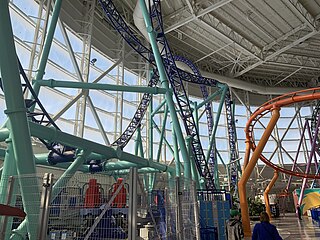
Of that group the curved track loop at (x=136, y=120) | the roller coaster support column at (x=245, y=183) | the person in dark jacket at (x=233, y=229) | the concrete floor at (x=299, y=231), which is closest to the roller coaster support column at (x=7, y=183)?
the person in dark jacket at (x=233, y=229)

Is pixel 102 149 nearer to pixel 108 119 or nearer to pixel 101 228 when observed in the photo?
pixel 101 228

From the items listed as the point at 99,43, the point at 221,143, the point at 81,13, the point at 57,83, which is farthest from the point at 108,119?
the point at 221,143

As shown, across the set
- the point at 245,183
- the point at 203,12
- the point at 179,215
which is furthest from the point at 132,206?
the point at 203,12

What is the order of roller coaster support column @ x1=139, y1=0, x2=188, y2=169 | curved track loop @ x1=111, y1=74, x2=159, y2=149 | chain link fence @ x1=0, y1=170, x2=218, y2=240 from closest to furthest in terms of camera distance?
chain link fence @ x1=0, y1=170, x2=218, y2=240
roller coaster support column @ x1=139, y1=0, x2=188, y2=169
curved track loop @ x1=111, y1=74, x2=159, y2=149

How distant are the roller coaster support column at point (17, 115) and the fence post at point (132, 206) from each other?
5.05ft

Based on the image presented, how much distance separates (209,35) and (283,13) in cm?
648

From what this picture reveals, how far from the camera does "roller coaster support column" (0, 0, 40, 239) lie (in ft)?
15.3

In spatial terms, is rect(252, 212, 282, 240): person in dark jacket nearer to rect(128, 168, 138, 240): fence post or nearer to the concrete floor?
rect(128, 168, 138, 240): fence post

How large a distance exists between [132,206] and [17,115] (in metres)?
2.40

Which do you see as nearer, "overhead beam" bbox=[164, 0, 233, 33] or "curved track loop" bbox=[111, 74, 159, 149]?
"curved track loop" bbox=[111, 74, 159, 149]

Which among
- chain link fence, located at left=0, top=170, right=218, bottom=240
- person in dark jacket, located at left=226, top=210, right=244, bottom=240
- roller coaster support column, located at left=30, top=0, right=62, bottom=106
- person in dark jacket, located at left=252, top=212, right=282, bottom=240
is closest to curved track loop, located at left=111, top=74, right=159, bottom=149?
roller coaster support column, located at left=30, top=0, right=62, bottom=106

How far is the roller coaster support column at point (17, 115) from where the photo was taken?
4.65 metres

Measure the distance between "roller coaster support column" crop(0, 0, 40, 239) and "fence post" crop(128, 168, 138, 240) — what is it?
5.05ft

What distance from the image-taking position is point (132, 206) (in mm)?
4480
